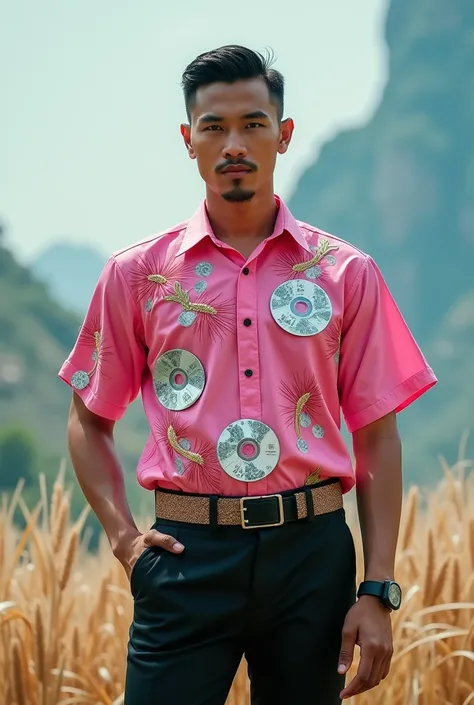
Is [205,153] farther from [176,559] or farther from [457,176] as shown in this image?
[457,176]

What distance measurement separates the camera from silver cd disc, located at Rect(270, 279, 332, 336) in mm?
1754

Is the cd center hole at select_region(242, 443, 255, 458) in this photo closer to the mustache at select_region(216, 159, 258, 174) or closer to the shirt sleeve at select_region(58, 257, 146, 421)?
the shirt sleeve at select_region(58, 257, 146, 421)

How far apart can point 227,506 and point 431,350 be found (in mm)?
74115

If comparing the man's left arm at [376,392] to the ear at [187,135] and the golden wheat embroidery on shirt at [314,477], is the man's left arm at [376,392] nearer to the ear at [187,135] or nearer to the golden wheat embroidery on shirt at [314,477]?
the golden wheat embroidery on shirt at [314,477]

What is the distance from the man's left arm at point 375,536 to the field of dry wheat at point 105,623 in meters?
0.61

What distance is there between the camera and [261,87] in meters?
1.81

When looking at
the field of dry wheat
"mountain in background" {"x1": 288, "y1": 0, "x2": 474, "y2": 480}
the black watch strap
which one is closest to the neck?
the black watch strap

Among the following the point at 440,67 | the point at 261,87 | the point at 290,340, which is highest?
the point at 440,67

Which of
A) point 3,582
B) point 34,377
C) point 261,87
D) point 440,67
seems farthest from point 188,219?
point 440,67

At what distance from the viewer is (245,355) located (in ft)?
5.65

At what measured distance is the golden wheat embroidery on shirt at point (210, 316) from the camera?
1750mm

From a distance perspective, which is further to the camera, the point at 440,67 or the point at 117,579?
the point at 440,67

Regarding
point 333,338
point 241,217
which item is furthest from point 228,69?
point 333,338

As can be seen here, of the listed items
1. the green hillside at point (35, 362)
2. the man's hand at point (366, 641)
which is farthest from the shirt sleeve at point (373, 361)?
the green hillside at point (35, 362)
